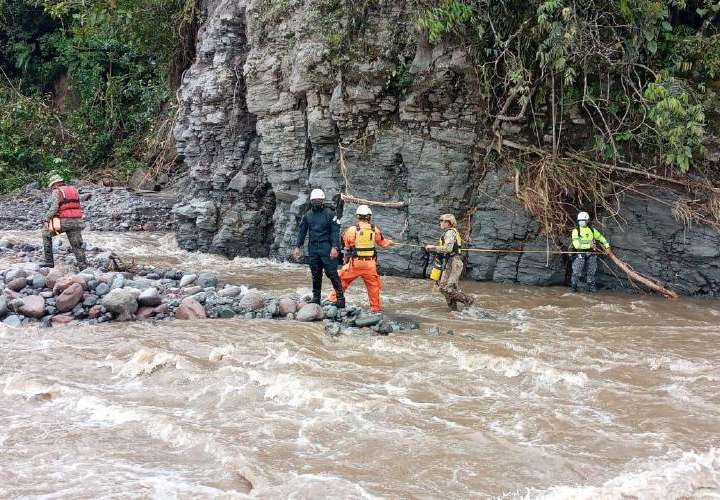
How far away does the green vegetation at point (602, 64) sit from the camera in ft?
33.1

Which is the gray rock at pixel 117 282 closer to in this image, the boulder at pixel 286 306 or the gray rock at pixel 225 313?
the gray rock at pixel 225 313

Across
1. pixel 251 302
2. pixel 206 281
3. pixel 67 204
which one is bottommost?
pixel 251 302

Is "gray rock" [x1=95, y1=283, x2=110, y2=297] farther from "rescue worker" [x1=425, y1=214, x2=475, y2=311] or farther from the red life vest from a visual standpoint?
"rescue worker" [x1=425, y1=214, x2=475, y2=311]

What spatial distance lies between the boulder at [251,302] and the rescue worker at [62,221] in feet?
11.6

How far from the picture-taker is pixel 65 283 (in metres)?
8.64

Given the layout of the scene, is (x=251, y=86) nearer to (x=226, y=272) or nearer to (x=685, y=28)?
(x=226, y=272)

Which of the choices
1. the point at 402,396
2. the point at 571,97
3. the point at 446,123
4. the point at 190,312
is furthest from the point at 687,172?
the point at 190,312

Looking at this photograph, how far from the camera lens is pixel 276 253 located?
14297 mm

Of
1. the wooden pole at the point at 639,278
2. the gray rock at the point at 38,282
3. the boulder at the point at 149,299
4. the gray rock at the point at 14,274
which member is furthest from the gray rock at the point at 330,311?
the wooden pole at the point at 639,278

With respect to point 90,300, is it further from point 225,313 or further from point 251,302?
point 251,302

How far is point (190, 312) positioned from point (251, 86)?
23.5 feet

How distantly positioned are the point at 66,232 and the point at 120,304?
9.87 feet

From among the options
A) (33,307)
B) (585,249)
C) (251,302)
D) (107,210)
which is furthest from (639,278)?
(107,210)

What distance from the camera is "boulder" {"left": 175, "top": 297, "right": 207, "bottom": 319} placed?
337 inches
